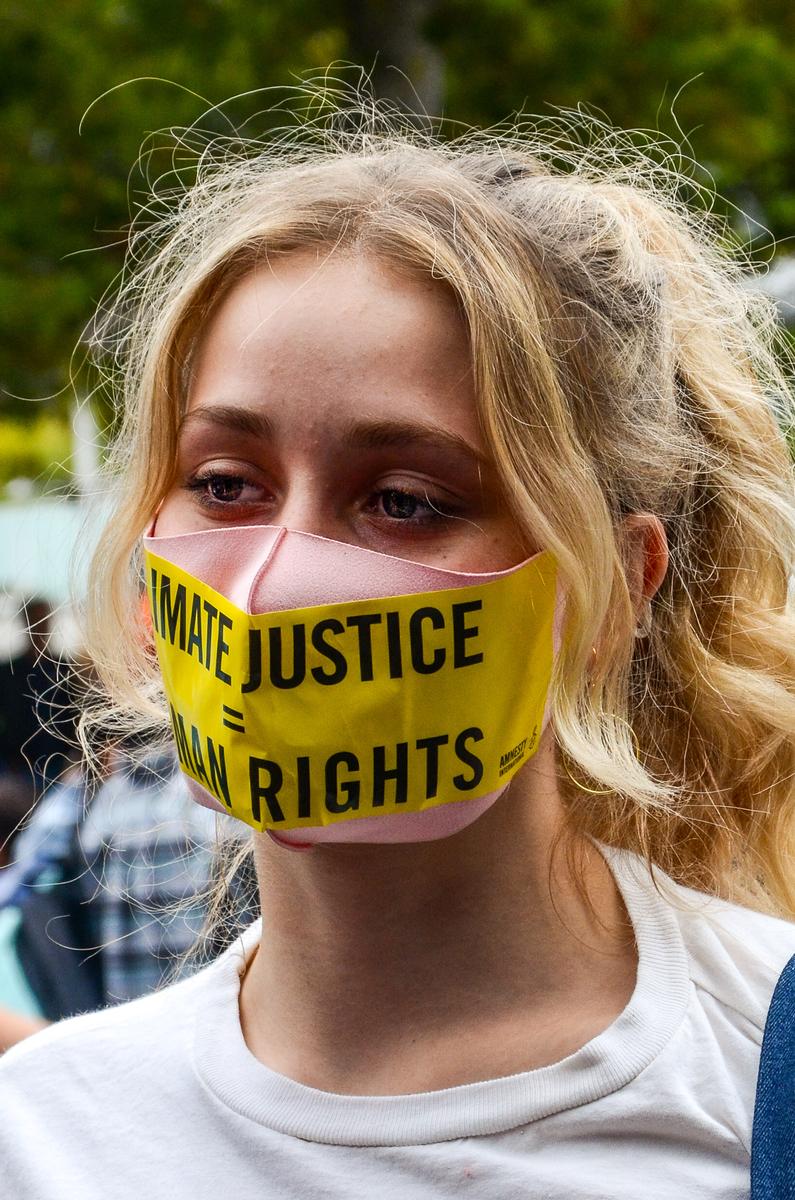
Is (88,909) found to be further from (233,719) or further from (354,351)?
(354,351)

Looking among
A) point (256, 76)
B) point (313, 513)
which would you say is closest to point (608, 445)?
point (313, 513)

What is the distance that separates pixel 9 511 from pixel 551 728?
8.58 m

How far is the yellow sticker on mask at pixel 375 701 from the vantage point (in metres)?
1.71

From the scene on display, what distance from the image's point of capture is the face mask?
67.4 inches

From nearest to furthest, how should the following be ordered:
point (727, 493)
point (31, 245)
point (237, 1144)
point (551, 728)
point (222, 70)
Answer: point (237, 1144), point (551, 728), point (727, 493), point (222, 70), point (31, 245)

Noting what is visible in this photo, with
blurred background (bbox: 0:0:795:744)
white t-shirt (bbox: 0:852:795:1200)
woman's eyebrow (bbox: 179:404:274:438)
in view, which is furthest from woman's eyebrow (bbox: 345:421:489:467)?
blurred background (bbox: 0:0:795:744)

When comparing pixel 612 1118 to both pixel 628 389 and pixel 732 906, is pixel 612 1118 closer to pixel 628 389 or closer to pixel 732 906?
pixel 732 906

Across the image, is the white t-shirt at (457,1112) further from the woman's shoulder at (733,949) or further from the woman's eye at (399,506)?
the woman's eye at (399,506)

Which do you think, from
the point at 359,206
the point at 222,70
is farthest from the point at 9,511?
the point at 359,206

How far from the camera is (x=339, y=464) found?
1.70 meters

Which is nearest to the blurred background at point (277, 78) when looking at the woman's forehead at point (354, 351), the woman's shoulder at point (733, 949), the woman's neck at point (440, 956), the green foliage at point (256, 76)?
the green foliage at point (256, 76)

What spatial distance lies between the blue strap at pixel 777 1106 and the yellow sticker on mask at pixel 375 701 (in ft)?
1.45

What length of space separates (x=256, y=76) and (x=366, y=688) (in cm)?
723

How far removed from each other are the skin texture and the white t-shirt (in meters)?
0.05
